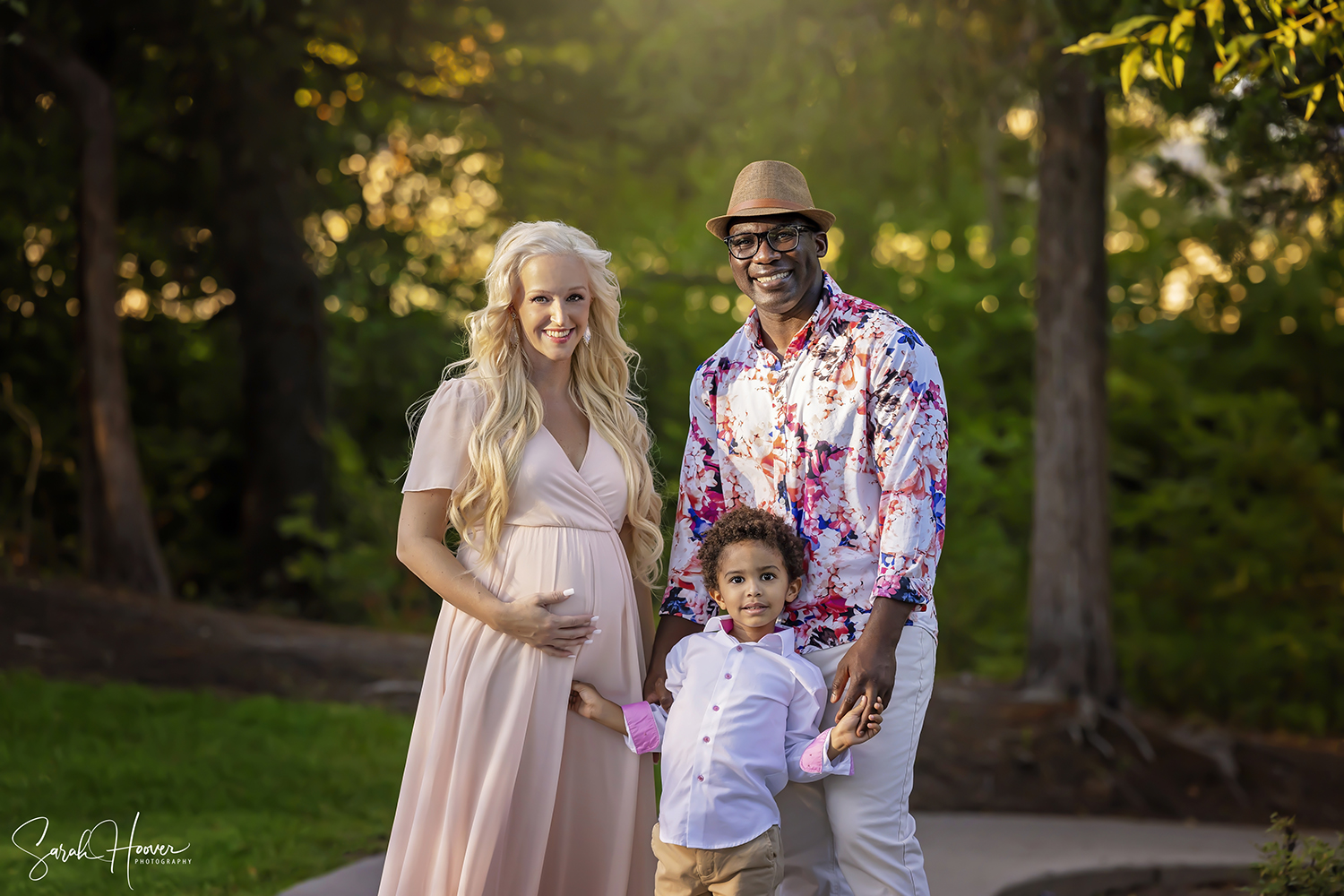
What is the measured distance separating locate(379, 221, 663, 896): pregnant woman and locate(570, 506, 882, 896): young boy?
12.8 inches

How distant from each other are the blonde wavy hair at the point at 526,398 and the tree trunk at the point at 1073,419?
14.1 feet

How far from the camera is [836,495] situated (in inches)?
117

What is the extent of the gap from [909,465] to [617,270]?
915 centimetres

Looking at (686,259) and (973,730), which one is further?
(686,259)

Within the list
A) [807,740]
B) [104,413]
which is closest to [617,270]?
[104,413]

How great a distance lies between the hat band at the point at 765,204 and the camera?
9.68 feet

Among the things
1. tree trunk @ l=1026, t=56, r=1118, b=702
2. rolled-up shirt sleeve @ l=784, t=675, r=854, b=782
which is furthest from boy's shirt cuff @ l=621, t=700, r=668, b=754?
tree trunk @ l=1026, t=56, r=1118, b=702

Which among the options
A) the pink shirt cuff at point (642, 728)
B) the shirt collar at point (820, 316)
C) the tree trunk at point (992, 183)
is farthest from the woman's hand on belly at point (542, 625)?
the tree trunk at point (992, 183)

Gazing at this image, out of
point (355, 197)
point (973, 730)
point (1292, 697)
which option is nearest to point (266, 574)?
point (355, 197)

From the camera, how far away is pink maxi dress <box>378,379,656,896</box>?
10.1 feet

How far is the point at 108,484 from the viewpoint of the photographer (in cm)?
897

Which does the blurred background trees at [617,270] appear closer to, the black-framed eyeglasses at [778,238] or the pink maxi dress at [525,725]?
the black-framed eyeglasses at [778,238]

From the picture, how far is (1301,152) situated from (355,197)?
8.02 metres

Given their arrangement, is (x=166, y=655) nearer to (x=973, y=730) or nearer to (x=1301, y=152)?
(x=973, y=730)
